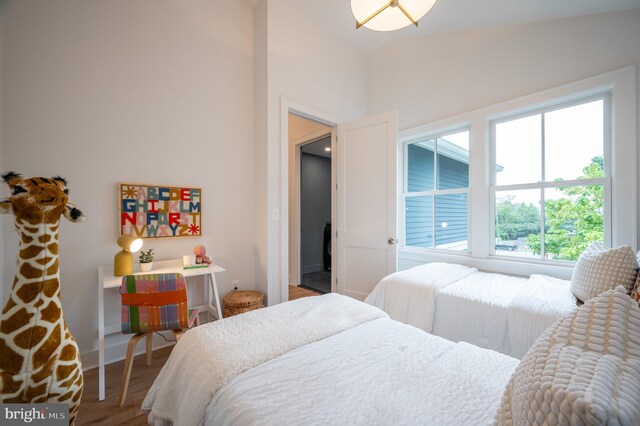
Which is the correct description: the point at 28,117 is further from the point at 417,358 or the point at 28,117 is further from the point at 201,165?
the point at 417,358

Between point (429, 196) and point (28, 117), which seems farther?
point (429, 196)

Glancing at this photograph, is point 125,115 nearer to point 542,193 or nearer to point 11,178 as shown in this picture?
point 11,178

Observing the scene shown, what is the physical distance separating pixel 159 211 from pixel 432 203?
9.36 ft

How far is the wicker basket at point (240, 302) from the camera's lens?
2227 mm

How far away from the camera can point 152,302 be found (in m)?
1.50

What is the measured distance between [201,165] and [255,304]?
1.38m

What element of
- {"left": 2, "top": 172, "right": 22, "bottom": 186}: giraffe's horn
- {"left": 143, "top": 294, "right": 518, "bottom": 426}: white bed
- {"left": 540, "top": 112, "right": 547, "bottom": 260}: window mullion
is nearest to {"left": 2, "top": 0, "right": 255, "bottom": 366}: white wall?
{"left": 2, "top": 172, "right": 22, "bottom": 186}: giraffe's horn

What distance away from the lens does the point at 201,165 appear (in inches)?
94.8

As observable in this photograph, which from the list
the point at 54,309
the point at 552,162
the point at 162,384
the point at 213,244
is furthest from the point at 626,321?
the point at 213,244

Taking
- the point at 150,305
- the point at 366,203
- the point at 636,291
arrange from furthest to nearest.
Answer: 1. the point at 366,203
2. the point at 150,305
3. the point at 636,291

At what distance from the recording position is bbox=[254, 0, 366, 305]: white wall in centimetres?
253

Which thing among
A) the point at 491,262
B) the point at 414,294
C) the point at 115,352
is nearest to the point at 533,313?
the point at 414,294

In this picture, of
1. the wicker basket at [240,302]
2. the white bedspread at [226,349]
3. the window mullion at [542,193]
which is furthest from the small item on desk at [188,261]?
the window mullion at [542,193]

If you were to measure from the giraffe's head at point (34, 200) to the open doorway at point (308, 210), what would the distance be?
294 cm
